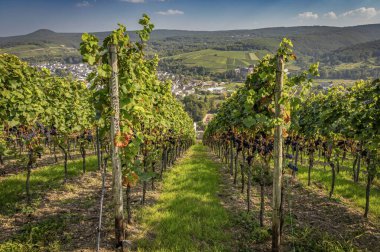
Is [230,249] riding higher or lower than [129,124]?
lower

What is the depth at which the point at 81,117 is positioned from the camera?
16656 mm

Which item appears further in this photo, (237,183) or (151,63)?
(237,183)

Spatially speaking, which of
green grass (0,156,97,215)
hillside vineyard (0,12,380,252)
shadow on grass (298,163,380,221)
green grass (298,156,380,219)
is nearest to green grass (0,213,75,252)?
hillside vineyard (0,12,380,252)

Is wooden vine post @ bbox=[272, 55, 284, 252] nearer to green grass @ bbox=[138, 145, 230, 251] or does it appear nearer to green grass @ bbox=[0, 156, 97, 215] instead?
green grass @ bbox=[138, 145, 230, 251]

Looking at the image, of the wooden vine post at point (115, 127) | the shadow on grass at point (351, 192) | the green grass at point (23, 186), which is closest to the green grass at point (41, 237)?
the green grass at point (23, 186)

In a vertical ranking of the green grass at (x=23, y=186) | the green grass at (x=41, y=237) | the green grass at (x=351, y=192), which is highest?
the green grass at (x=41, y=237)

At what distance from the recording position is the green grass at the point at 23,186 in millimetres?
10078

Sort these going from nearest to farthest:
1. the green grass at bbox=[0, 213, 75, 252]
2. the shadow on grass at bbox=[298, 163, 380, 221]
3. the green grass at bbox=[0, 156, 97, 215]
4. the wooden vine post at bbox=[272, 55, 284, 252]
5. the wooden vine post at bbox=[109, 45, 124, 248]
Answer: the wooden vine post at bbox=[109, 45, 124, 248] < the wooden vine post at bbox=[272, 55, 284, 252] < the green grass at bbox=[0, 213, 75, 252] < the green grass at bbox=[0, 156, 97, 215] < the shadow on grass at bbox=[298, 163, 380, 221]

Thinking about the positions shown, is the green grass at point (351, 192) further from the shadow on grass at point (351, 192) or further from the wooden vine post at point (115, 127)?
the wooden vine post at point (115, 127)

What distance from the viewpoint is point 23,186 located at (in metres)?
12.4

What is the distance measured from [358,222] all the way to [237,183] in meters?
6.82

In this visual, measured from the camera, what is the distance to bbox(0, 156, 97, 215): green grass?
33.1 feet

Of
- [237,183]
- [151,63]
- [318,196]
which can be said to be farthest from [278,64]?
A: [237,183]

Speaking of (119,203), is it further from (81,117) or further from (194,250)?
(81,117)
